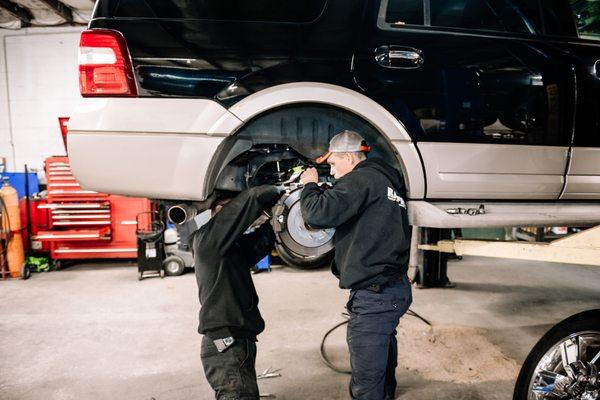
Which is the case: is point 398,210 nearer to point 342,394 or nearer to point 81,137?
point 342,394

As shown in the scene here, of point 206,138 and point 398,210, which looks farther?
point 398,210

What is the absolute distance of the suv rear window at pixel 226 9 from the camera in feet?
5.49

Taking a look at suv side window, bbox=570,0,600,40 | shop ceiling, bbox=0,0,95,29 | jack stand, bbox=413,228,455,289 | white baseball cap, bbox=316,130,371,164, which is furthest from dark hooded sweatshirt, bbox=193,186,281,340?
shop ceiling, bbox=0,0,95,29

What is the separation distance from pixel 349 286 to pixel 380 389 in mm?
542

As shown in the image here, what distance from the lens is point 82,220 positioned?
17.0 feet

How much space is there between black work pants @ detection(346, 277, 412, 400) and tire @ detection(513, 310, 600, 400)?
23.7 inches

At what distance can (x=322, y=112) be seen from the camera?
188 cm

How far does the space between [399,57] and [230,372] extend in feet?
5.73

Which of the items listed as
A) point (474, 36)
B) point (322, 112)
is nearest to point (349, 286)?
point (322, 112)

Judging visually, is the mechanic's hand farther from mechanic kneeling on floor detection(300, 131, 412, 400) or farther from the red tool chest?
the red tool chest

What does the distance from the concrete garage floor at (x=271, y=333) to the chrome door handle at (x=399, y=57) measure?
1.98m

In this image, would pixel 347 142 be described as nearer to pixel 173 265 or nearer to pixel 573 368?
pixel 573 368

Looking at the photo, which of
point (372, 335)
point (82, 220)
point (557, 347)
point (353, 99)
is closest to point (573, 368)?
point (557, 347)

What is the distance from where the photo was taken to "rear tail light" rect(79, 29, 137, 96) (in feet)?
5.37
